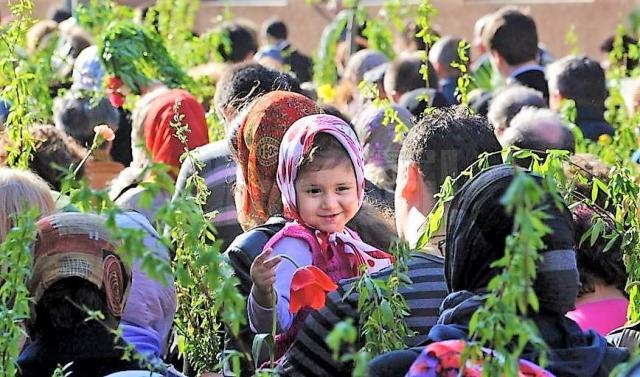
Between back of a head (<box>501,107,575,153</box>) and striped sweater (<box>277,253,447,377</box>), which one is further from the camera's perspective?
back of a head (<box>501,107,575,153</box>)

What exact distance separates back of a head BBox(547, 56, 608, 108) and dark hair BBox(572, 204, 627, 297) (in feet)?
13.5

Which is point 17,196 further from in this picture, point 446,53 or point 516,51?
point 446,53

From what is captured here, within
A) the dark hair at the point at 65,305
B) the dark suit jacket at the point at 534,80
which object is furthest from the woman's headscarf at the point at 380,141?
the dark hair at the point at 65,305

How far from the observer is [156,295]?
13.1 feet

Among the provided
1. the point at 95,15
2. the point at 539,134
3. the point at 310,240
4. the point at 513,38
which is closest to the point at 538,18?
the point at 513,38

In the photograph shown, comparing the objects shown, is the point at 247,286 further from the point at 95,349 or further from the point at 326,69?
the point at 326,69

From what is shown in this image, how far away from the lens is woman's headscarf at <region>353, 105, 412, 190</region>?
22.5 ft

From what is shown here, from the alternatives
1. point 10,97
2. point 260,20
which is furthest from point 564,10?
point 10,97

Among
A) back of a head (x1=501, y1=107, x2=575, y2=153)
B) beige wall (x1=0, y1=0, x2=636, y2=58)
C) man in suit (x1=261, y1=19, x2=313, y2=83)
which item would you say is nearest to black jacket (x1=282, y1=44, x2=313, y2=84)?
man in suit (x1=261, y1=19, x2=313, y2=83)

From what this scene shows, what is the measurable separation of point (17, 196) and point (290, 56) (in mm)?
9158

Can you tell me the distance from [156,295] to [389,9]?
8021 mm

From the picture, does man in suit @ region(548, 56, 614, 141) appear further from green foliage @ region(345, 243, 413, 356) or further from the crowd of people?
green foliage @ region(345, 243, 413, 356)

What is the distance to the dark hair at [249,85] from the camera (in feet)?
19.3

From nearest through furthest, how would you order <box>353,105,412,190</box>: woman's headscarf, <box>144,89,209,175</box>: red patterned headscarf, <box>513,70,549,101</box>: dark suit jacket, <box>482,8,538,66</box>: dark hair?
<box>144,89,209,175</box>: red patterned headscarf < <box>353,105,412,190</box>: woman's headscarf < <box>513,70,549,101</box>: dark suit jacket < <box>482,8,538,66</box>: dark hair
